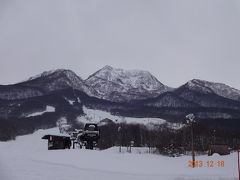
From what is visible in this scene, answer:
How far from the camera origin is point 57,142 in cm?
6750

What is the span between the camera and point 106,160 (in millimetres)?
40906

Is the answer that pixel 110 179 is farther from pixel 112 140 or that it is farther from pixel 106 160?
pixel 112 140

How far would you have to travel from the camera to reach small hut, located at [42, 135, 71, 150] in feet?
216

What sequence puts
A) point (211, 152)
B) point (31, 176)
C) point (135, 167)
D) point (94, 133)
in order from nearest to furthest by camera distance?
1. point (31, 176)
2. point (135, 167)
3. point (211, 152)
4. point (94, 133)

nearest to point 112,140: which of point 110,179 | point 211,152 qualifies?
point 211,152

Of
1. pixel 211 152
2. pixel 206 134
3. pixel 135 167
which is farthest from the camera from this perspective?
pixel 206 134

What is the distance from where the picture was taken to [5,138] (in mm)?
188500

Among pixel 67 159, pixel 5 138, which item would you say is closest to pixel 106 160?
pixel 67 159

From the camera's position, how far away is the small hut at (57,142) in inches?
2589

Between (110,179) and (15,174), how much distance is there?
5.30 m

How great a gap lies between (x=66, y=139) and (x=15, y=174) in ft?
150

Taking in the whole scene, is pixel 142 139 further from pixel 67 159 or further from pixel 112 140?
pixel 67 159

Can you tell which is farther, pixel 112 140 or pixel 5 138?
pixel 5 138

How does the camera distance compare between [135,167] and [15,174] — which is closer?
[15,174]
